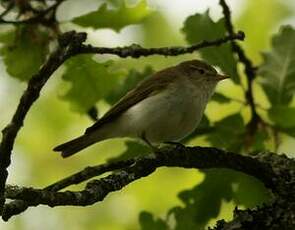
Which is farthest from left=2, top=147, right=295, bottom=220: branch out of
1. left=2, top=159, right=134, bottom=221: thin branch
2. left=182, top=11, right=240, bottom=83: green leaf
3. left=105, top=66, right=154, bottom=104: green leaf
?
left=105, top=66, right=154, bottom=104: green leaf

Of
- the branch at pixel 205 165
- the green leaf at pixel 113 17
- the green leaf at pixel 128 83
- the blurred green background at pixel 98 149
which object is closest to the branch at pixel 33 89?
the branch at pixel 205 165

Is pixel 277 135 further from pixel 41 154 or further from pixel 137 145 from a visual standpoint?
pixel 41 154

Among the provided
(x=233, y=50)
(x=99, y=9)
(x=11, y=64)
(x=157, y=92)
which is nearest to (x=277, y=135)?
(x=233, y=50)

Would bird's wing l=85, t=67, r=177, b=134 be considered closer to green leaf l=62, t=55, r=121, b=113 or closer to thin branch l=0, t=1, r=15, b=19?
green leaf l=62, t=55, r=121, b=113

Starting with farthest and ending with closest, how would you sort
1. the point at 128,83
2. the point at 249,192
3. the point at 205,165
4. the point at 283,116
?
the point at 128,83
the point at 283,116
the point at 249,192
the point at 205,165

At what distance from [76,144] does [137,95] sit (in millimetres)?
529

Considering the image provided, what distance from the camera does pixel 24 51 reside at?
4.88 m

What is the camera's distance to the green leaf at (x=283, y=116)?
4.75 metres

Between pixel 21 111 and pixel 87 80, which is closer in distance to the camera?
pixel 21 111

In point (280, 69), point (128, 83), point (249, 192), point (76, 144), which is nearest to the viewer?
point (249, 192)

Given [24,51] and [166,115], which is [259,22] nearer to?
[166,115]

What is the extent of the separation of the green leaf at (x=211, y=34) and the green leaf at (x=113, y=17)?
295mm

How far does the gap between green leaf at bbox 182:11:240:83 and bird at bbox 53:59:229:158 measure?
395 millimetres

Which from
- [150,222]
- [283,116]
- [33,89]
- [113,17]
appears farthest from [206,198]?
[33,89]
